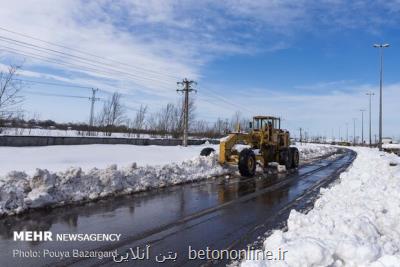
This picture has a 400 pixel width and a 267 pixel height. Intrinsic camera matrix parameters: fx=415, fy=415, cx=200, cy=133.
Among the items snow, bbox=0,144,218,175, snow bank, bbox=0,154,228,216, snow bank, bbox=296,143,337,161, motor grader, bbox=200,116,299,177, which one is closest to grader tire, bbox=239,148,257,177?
motor grader, bbox=200,116,299,177

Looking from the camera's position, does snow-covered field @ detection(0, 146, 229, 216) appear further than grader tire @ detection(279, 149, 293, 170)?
No

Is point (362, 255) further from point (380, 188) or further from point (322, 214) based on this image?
point (380, 188)

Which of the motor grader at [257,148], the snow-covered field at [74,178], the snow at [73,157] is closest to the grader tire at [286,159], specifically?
the motor grader at [257,148]

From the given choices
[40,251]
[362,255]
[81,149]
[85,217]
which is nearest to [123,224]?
[85,217]

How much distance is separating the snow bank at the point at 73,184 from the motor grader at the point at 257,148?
3.69 metres

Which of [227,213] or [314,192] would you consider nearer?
[227,213]

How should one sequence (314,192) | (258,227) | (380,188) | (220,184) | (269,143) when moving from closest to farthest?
1. (258,227)
2. (380,188)
3. (314,192)
4. (220,184)
5. (269,143)

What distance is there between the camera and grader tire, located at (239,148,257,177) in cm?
1770

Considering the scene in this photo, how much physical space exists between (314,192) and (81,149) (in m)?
16.4

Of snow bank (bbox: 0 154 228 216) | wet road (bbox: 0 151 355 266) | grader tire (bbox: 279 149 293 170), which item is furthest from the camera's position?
grader tire (bbox: 279 149 293 170)

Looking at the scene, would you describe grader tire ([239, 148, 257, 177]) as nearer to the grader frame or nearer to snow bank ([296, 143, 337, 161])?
the grader frame

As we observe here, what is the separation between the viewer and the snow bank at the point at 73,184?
9.17 metres

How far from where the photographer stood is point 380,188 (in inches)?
432

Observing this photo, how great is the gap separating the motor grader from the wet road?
473 centimetres
